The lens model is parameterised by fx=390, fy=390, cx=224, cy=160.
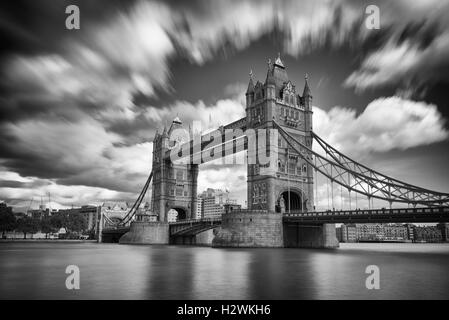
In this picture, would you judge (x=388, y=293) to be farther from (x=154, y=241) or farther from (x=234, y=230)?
(x=154, y=241)

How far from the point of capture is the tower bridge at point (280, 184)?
46.8 metres

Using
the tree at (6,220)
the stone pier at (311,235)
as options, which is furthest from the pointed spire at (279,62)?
the tree at (6,220)

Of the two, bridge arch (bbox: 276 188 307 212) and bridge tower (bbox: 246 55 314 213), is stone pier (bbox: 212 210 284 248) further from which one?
bridge arch (bbox: 276 188 307 212)

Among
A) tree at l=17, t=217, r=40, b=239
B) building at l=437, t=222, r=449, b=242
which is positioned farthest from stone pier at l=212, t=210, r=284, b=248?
building at l=437, t=222, r=449, b=242

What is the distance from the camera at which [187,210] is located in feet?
325

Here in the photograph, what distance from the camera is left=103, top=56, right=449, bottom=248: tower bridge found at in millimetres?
46812

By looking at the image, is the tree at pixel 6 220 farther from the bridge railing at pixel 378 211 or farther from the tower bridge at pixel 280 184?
the bridge railing at pixel 378 211

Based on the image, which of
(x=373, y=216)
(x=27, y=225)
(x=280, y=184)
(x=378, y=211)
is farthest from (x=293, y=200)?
(x=27, y=225)

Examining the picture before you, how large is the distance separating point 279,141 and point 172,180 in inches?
1666

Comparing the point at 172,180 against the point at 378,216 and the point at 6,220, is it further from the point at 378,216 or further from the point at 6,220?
the point at 378,216

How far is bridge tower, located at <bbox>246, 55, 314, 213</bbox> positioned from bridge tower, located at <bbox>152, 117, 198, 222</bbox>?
3692 cm

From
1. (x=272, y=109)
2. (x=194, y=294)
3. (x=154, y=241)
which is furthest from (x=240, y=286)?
(x=154, y=241)

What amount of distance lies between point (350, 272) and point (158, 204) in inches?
3002
